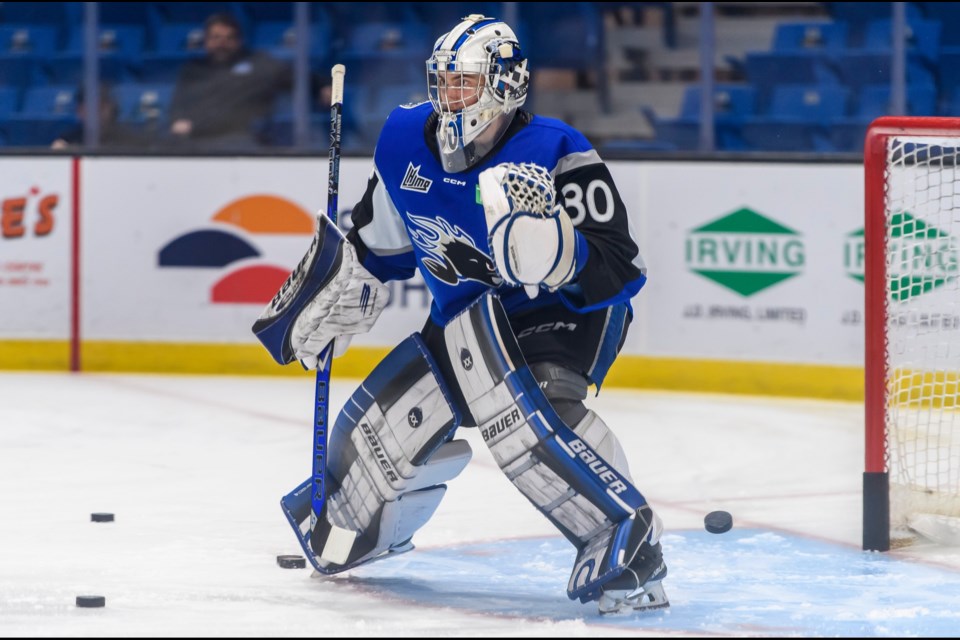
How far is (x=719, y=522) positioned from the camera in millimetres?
4129

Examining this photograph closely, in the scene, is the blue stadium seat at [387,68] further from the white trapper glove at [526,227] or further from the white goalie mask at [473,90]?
the white trapper glove at [526,227]

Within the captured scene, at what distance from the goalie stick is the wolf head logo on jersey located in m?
0.25

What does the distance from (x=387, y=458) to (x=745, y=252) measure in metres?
3.35

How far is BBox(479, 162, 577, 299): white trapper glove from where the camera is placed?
3055mm

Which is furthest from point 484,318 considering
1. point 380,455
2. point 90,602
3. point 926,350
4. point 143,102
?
point 143,102

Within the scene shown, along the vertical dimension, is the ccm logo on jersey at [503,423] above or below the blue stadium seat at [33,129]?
below

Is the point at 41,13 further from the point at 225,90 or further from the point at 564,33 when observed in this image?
the point at 564,33

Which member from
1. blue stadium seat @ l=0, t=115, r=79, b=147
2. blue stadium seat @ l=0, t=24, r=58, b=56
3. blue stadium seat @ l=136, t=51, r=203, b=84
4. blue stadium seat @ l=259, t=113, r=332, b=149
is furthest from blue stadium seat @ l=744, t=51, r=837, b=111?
blue stadium seat @ l=0, t=24, r=58, b=56

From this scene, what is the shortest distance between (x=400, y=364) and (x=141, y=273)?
383 cm

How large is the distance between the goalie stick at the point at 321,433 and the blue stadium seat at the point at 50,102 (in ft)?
13.3

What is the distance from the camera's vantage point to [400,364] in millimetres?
3547

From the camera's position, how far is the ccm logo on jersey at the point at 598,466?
326 centimetres

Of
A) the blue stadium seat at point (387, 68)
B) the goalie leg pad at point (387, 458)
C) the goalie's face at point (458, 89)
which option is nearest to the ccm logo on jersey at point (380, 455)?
the goalie leg pad at point (387, 458)

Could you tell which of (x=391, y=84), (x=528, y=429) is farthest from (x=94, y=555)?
(x=391, y=84)
